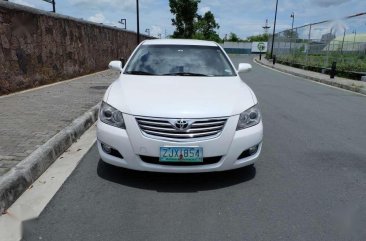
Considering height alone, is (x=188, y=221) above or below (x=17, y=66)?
below

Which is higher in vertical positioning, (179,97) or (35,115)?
(179,97)

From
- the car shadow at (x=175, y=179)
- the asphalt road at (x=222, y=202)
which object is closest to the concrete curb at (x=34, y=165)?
the asphalt road at (x=222, y=202)

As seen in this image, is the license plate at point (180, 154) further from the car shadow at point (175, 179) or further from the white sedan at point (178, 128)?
the car shadow at point (175, 179)

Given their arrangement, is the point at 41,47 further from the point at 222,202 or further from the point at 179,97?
the point at 222,202

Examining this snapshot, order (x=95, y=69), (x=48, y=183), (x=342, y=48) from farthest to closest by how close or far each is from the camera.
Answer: (x=342, y=48), (x=95, y=69), (x=48, y=183)

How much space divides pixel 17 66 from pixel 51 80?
228 centimetres

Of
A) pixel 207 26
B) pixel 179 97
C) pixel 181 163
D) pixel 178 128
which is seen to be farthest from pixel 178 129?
pixel 207 26

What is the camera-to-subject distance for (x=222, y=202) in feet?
11.5

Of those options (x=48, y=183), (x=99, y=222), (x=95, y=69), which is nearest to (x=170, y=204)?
(x=99, y=222)

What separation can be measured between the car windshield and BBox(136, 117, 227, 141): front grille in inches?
60.4

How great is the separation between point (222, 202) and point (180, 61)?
247 cm

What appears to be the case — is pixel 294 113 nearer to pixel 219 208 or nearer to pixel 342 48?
pixel 219 208

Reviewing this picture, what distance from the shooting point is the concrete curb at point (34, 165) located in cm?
330

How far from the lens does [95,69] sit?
1616 cm
